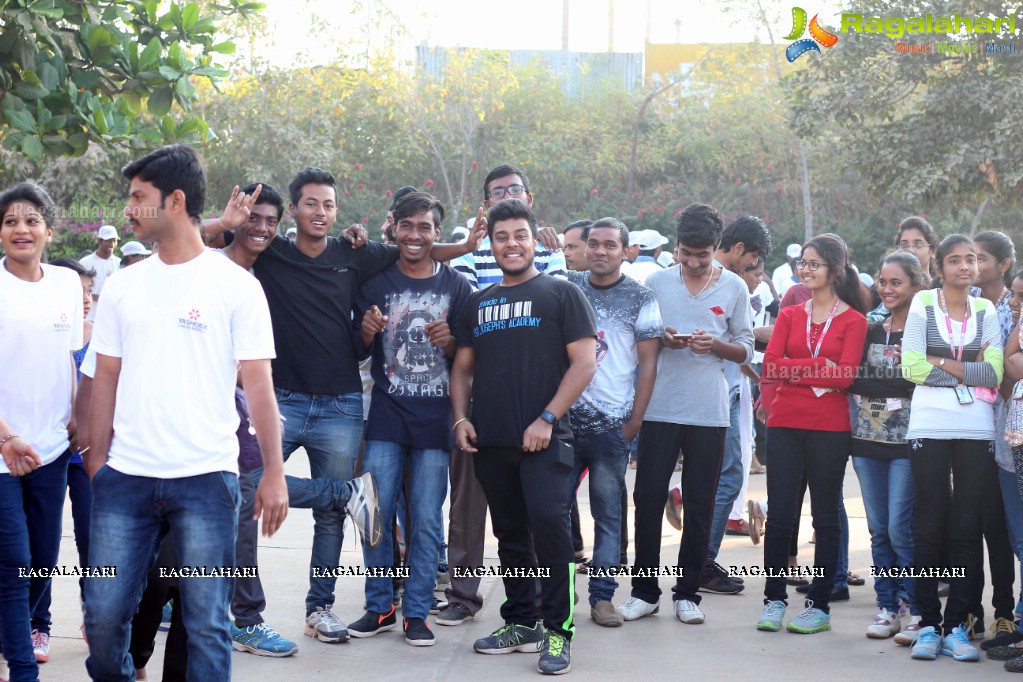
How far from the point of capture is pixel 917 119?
14.5 metres

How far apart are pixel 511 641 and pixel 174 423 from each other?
7.94ft

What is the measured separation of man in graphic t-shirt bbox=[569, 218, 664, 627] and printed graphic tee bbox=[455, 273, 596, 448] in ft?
1.78

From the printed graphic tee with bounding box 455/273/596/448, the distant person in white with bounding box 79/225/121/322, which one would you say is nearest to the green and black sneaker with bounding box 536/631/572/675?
the printed graphic tee with bounding box 455/273/596/448

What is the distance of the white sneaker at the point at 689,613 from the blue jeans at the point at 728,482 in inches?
23.2

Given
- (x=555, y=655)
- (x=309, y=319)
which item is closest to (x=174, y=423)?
(x=309, y=319)

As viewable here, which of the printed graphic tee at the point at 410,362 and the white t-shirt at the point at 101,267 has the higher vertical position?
the white t-shirt at the point at 101,267

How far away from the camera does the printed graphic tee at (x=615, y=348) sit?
19.9 ft

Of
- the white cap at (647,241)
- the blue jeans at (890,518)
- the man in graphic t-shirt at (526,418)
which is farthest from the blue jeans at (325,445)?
the white cap at (647,241)

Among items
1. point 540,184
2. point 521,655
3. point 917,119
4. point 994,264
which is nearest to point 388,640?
point 521,655

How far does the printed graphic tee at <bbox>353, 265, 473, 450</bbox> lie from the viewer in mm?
5777

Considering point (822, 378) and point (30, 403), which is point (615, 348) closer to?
point (822, 378)

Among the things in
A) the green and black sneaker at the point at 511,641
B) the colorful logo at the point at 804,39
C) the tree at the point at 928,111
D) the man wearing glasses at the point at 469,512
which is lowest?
the green and black sneaker at the point at 511,641

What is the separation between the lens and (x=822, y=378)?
19.6 feet

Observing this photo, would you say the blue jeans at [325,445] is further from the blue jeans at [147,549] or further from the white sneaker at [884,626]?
the white sneaker at [884,626]
